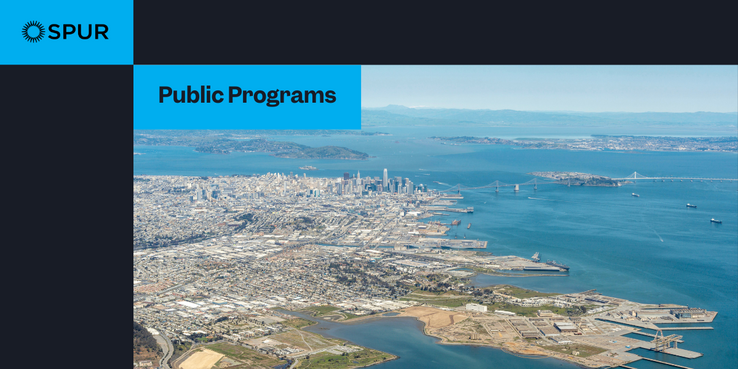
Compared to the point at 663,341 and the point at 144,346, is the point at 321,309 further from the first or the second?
the point at 663,341

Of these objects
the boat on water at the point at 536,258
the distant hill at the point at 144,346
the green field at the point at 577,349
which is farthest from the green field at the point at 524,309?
the distant hill at the point at 144,346

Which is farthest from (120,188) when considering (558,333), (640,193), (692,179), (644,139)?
(644,139)

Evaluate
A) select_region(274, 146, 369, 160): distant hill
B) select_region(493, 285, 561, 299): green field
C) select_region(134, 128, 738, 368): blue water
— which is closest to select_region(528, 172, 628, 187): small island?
select_region(134, 128, 738, 368): blue water

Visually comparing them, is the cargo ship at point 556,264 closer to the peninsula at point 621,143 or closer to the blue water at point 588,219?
the blue water at point 588,219

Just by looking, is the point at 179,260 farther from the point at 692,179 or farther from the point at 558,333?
the point at 692,179

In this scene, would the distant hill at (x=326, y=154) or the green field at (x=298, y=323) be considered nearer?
the green field at (x=298, y=323)

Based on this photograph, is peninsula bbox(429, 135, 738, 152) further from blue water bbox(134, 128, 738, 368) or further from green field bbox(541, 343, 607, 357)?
green field bbox(541, 343, 607, 357)

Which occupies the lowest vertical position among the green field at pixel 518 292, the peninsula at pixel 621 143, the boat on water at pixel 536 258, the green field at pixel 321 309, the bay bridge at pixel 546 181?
the green field at pixel 321 309

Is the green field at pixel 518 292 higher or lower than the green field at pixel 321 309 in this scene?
higher
